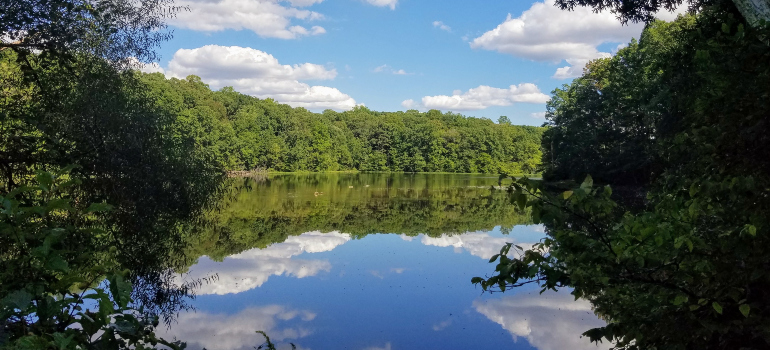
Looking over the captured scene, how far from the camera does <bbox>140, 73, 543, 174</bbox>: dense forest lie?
68.8m

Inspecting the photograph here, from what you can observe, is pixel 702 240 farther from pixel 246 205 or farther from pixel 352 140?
pixel 352 140

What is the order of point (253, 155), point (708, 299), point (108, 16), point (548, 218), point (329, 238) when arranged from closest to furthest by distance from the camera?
point (548, 218), point (708, 299), point (108, 16), point (329, 238), point (253, 155)

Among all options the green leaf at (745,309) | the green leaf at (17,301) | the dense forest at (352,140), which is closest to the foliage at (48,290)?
the green leaf at (17,301)

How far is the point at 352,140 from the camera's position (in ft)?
288

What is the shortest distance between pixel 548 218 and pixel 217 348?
8641mm

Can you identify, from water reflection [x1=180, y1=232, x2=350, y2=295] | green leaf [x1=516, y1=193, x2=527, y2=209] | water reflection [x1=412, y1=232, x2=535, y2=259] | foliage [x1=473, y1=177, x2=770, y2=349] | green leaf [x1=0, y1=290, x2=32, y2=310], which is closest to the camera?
green leaf [x1=0, y1=290, x2=32, y2=310]

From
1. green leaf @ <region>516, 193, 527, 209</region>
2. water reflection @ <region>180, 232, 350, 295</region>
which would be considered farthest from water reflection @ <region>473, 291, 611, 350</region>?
green leaf @ <region>516, 193, 527, 209</region>

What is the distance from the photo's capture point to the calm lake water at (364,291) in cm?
1027

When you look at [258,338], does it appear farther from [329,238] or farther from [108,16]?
[329,238]

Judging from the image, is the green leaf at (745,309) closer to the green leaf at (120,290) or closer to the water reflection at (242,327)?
the green leaf at (120,290)

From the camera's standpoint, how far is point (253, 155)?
69250 millimetres

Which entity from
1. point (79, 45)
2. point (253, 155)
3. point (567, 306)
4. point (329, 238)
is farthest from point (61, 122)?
point (253, 155)

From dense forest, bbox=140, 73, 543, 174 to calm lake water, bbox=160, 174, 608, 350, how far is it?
4269 centimetres

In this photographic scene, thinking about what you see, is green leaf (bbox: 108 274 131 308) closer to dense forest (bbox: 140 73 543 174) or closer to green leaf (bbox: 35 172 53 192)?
green leaf (bbox: 35 172 53 192)
